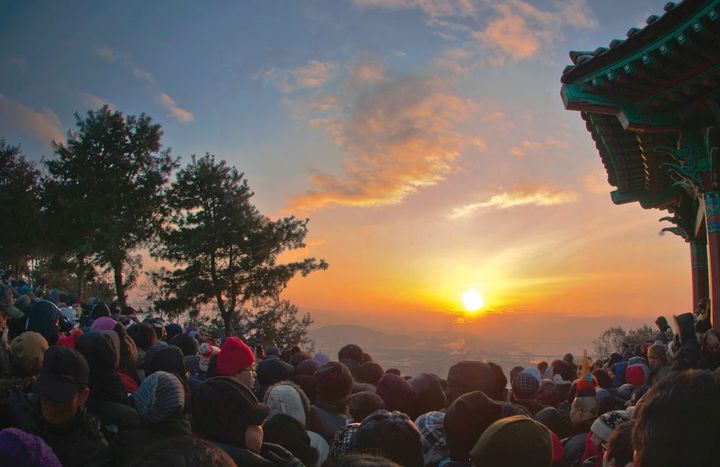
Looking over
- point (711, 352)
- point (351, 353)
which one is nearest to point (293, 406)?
point (351, 353)

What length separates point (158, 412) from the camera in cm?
258

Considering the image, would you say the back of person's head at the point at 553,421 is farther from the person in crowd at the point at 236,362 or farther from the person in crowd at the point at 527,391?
the person in crowd at the point at 236,362

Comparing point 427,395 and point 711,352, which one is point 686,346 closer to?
point 711,352

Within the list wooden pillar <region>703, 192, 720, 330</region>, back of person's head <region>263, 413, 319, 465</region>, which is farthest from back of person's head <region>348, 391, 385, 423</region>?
wooden pillar <region>703, 192, 720, 330</region>

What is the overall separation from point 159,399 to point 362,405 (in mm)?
1798

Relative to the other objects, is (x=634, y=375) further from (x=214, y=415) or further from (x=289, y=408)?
(x=214, y=415)

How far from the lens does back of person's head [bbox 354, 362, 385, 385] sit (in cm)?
558

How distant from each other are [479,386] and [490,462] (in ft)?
7.00

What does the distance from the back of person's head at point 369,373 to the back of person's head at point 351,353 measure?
0.87 m

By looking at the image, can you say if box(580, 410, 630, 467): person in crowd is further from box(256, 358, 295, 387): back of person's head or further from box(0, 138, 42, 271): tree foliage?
box(0, 138, 42, 271): tree foliage

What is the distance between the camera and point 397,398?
4.52 m

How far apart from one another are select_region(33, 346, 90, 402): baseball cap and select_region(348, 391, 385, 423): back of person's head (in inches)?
79.3

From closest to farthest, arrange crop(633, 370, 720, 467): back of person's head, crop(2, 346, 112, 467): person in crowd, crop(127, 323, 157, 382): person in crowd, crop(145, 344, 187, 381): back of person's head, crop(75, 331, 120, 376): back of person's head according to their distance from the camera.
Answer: crop(633, 370, 720, 467): back of person's head → crop(2, 346, 112, 467): person in crowd → crop(75, 331, 120, 376): back of person's head → crop(145, 344, 187, 381): back of person's head → crop(127, 323, 157, 382): person in crowd

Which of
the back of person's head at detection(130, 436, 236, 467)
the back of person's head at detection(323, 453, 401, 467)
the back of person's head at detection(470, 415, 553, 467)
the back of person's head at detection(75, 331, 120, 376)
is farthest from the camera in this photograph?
the back of person's head at detection(75, 331, 120, 376)
